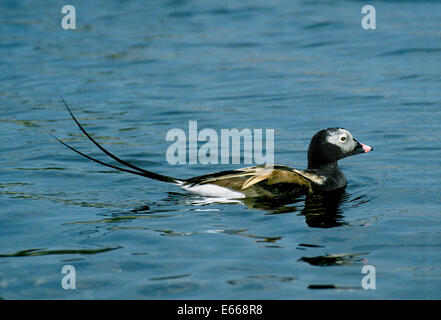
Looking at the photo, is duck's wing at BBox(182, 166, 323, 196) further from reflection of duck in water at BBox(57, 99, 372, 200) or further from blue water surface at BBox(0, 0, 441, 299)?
blue water surface at BBox(0, 0, 441, 299)

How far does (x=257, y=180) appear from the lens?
341 inches

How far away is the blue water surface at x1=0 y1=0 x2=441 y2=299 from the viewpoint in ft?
21.5

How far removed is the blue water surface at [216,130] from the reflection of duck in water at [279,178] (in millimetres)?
204

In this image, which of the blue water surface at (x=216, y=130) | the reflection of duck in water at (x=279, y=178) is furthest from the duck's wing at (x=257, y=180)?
the blue water surface at (x=216, y=130)

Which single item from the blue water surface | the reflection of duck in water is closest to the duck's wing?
the reflection of duck in water

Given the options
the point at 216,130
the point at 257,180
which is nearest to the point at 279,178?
the point at 257,180

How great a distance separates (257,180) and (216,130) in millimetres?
3445

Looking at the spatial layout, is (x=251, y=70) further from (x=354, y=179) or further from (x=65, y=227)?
(x=65, y=227)

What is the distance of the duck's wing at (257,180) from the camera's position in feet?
28.4

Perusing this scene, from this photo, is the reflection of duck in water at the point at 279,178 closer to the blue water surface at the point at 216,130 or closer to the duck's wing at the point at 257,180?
the duck's wing at the point at 257,180

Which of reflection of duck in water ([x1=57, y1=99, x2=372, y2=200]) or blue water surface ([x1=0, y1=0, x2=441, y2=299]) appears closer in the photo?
blue water surface ([x1=0, y1=0, x2=441, y2=299])

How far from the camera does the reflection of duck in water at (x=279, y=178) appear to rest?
8617 mm

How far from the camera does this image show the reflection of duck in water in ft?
28.3

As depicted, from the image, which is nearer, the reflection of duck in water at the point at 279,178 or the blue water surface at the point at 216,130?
the blue water surface at the point at 216,130
